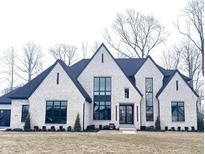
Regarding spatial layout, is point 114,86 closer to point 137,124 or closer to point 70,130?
point 137,124

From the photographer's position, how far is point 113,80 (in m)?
30.5

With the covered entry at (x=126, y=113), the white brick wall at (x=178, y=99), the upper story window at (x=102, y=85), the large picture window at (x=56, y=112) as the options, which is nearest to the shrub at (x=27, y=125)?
the large picture window at (x=56, y=112)

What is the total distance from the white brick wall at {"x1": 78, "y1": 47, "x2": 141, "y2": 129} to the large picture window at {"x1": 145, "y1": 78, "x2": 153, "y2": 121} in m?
1.76

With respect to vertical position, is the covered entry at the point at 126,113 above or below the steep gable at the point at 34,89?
below

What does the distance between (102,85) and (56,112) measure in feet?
20.7

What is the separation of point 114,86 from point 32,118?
9.49 metres

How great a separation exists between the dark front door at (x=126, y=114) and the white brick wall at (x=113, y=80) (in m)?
1.14

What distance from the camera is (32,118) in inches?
1079

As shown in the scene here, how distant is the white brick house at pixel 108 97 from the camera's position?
90.9 feet

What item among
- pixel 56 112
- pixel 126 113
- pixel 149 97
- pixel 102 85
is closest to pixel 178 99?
pixel 149 97

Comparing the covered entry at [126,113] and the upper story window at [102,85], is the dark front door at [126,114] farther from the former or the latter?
the upper story window at [102,85]

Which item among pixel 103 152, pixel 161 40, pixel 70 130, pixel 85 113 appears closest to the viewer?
pixel 103 152

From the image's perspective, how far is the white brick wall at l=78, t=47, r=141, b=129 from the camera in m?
30.0

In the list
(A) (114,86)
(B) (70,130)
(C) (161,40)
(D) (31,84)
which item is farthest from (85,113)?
(C) (161,40)
